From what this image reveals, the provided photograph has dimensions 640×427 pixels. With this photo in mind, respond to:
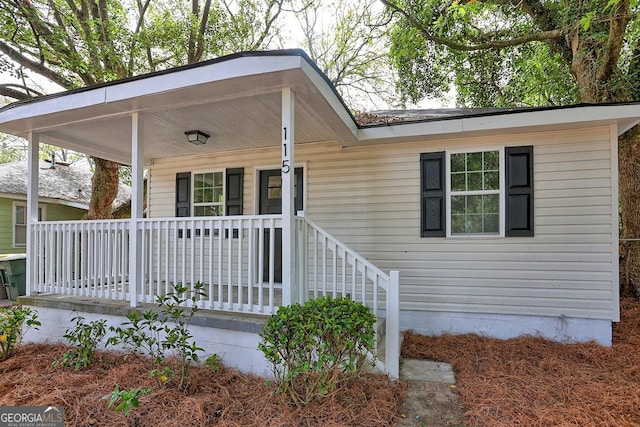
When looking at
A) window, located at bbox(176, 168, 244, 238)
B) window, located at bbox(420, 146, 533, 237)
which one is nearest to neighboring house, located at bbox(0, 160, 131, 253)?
window, located at bbox(176, 168, 244, 238)

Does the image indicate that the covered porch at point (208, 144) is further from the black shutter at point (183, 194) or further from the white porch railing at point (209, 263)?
the black shutter at point (183, 194)

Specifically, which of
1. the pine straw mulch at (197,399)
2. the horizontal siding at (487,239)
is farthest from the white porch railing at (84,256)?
the horizontal siding at (487,239)

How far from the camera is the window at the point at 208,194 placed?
5.57 m

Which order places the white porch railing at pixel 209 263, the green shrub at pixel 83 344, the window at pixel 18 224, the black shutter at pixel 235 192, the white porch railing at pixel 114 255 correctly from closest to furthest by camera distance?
the white porch railing at pixel 209 263, the green shrub at pixel 83 344, the white porch railing at pixel 114 255, the black shutter at pixel 235 192, the window at pixel 18 224

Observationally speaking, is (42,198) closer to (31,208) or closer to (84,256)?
(31,208)

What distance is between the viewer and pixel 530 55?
8266 mm

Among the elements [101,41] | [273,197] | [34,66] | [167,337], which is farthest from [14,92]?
[167,337]

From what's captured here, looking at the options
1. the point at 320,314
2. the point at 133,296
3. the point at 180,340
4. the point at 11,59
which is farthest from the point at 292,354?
the point at 11,59

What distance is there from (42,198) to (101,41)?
5084 millimetres

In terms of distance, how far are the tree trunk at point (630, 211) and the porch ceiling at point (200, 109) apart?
465 cm

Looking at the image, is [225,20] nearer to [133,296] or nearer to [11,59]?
[11,59]

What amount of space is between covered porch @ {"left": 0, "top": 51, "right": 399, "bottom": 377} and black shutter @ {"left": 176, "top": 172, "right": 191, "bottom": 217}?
869 millimetres

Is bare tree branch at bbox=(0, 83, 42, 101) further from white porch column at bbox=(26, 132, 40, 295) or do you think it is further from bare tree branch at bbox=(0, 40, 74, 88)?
white porch column at bbox=(26, 132, 40, 295)

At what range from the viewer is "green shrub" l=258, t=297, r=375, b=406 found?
2.37 metres
